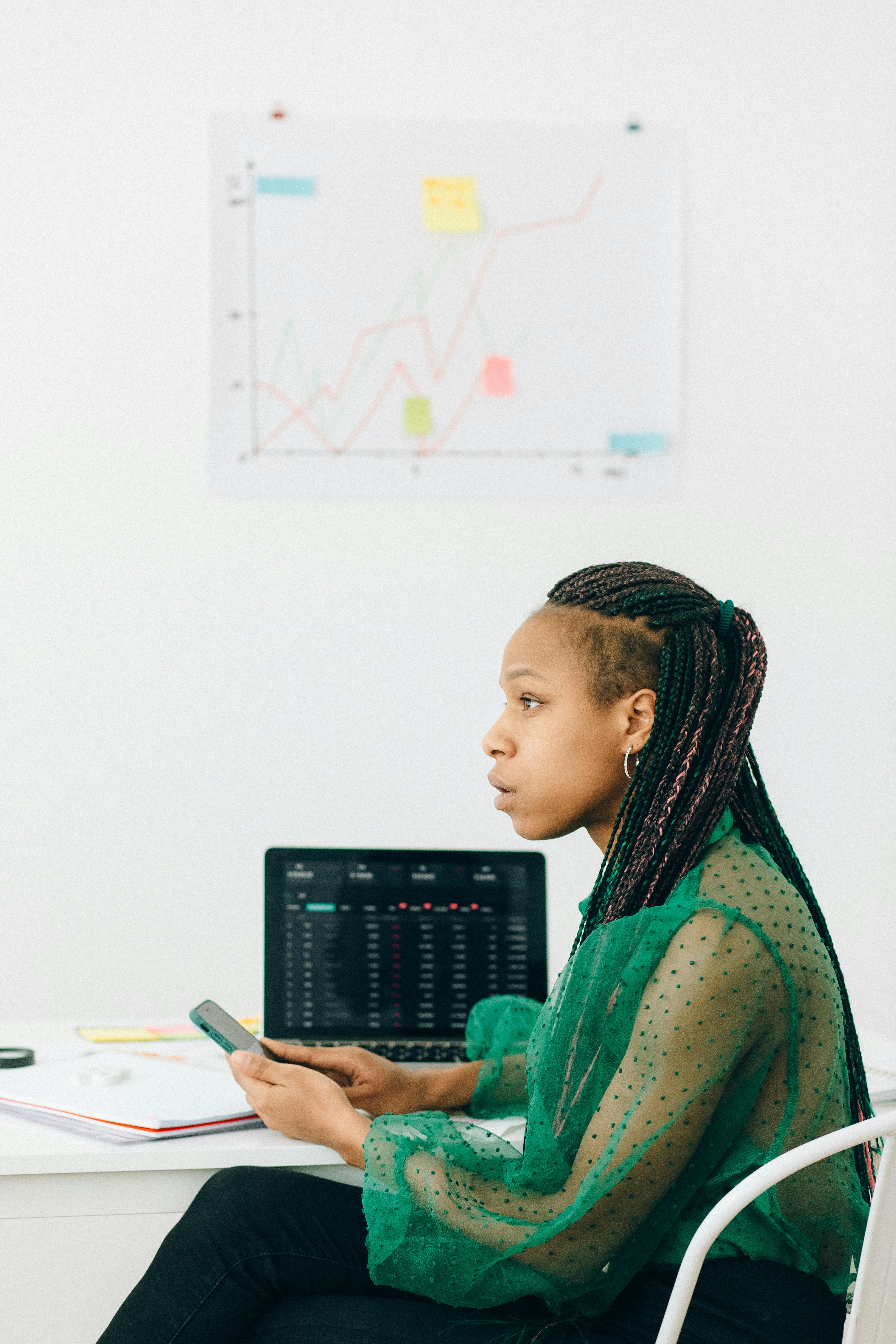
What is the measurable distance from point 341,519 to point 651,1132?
1506 millimetres

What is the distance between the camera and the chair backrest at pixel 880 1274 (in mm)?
797

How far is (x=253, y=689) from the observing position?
2.25 metres

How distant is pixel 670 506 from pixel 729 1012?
1503mm

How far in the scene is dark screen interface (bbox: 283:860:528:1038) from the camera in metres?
1.44

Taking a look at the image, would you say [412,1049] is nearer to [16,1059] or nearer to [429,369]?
[16,1059]

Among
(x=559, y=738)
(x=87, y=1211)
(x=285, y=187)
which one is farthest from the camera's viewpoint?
(x=285, y=187)

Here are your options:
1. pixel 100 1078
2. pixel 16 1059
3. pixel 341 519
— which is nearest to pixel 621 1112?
pixel 100 1078

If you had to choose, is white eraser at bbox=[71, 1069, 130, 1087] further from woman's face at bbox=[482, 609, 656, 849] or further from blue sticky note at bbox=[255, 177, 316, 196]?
blue sticky note at bbox=[255, 177, 316, 196]

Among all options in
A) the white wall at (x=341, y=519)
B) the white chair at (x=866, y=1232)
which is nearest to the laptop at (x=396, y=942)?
the white chair at (x=866, y=1232)

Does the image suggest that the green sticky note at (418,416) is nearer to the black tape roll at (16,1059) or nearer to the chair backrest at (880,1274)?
the black tape roll at (16,1059)

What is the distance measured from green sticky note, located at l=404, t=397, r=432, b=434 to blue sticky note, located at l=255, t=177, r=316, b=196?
1.36 feet

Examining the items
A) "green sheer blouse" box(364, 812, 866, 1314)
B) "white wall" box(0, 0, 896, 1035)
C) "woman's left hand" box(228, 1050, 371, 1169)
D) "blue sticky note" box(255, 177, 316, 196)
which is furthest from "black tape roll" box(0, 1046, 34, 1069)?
"blue sticky note" box(255, 177, 316, 196)

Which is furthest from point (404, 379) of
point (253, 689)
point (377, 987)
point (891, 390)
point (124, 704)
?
point (377, 987)

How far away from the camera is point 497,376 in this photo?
2.28 meters
